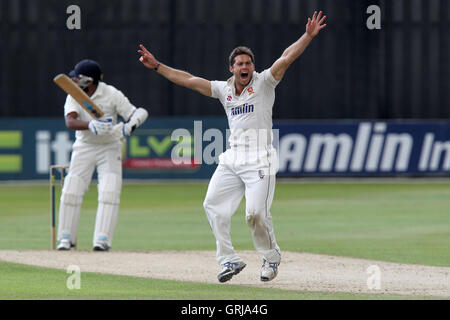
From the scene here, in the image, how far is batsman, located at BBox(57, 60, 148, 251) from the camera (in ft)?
42.9

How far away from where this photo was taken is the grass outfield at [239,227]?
9555 mm

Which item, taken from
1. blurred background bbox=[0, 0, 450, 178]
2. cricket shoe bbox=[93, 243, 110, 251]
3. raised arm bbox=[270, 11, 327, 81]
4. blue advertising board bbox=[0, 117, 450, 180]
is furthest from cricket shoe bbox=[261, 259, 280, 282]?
blurred background bbox=[0, 0, 450, 178]

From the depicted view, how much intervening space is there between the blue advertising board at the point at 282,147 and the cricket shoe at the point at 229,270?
1636cm

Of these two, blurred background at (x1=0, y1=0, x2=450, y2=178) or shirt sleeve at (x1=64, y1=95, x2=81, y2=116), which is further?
blurred background at (x1=0, y1=0, x2=450, y2=178)

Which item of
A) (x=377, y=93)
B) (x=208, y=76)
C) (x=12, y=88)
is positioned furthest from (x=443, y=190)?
(x=12, y=88)

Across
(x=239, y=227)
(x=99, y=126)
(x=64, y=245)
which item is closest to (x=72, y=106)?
(x=99, y=126)

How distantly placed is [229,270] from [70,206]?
13.2ft

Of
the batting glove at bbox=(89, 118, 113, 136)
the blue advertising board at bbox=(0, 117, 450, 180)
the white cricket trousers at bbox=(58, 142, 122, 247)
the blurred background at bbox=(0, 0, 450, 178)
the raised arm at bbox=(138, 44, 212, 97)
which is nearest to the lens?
the raised arm at bbox=(138, 44, 212, 97)

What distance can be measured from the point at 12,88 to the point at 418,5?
1195 centimetres

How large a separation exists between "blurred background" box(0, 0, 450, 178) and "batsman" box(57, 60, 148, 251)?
1582cm

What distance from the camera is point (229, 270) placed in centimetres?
984

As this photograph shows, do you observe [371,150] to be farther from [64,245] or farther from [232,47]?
[64,245]

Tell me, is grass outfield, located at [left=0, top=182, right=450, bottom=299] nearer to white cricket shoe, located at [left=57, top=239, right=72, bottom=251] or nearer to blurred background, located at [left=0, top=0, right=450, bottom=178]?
white cricket shoe, located at [left=57, top=239, right=72, bottom=251]

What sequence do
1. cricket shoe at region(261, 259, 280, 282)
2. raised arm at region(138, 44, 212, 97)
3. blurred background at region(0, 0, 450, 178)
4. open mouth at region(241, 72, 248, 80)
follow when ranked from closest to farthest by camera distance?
open mouth at region(241, 72, 248, 80), cricket shoe at region(261, 259, 280, 282), raised arm at region(138, 44, 212, 97), blurred background at region(0, 0, 450, 178)
